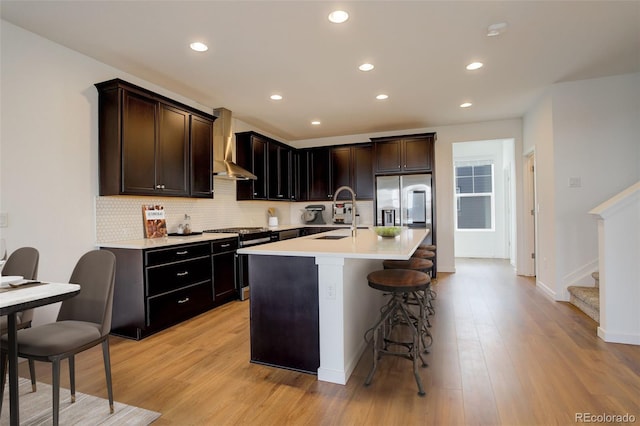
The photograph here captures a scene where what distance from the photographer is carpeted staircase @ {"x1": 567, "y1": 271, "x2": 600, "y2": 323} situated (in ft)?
10.7

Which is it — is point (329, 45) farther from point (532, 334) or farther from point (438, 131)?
point (438, 131)

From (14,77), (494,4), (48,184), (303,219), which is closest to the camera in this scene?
(494,4)

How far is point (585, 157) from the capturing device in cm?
390

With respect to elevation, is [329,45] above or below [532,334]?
above

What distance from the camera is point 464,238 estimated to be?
313 inches

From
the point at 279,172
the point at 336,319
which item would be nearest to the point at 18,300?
the point at 336,319

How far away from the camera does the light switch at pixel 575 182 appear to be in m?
3.91

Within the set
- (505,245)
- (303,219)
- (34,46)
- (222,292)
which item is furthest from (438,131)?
(34,46)

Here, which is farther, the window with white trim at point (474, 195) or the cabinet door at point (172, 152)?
the window with white trim at point (474, 195)

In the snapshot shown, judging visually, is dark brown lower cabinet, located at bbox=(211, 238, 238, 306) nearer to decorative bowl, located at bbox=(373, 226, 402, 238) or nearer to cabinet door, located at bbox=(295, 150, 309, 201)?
decorative bowl, located at bbox=(373, 226, 402, 238)

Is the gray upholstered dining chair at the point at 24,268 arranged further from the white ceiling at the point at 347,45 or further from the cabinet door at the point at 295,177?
the cabinet door at the point at 295,177

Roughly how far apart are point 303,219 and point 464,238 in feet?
13.5

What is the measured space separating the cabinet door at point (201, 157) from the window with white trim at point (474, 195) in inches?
241

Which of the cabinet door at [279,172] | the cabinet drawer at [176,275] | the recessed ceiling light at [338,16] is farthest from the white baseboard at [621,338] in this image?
the cabinet door at [279,172]
